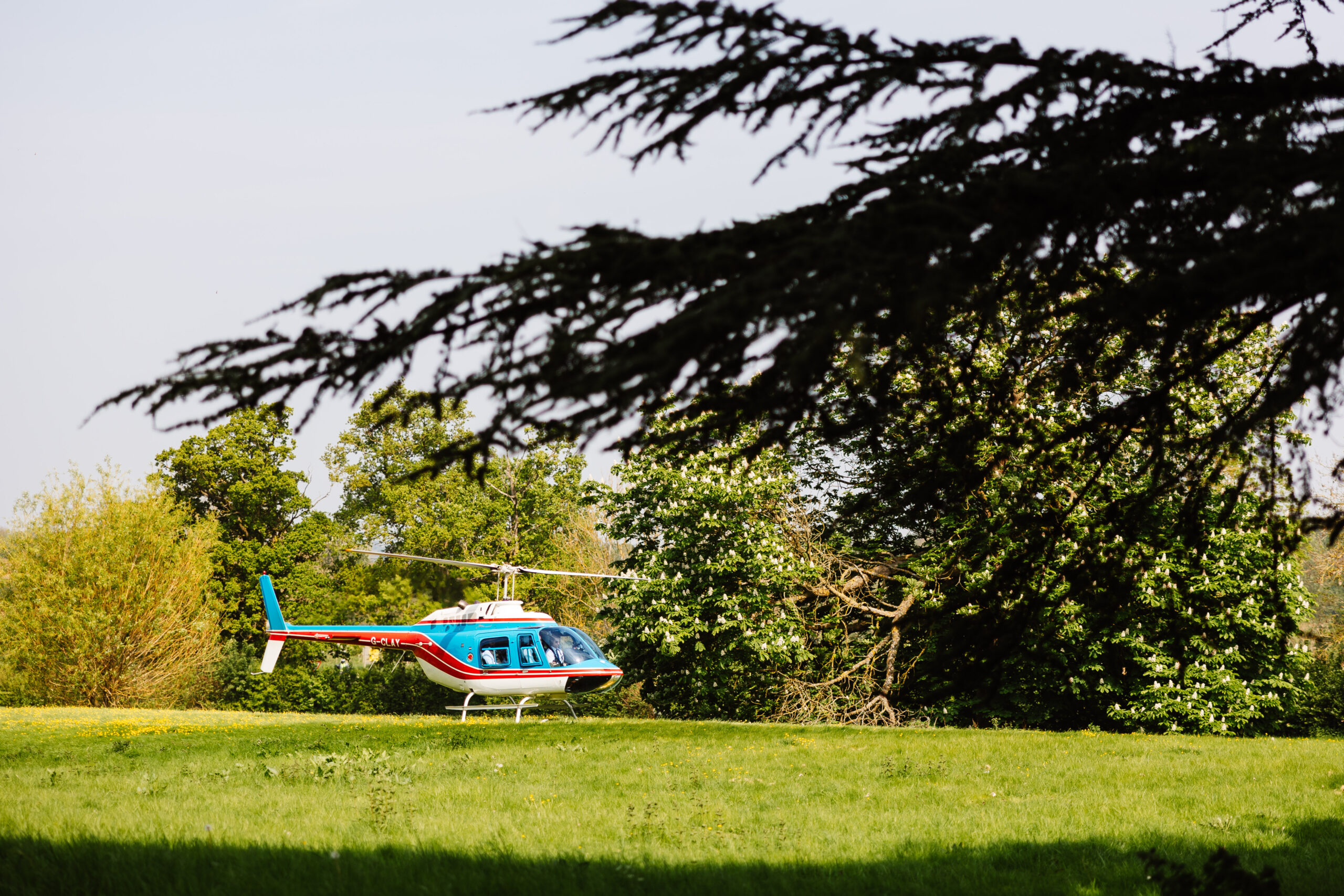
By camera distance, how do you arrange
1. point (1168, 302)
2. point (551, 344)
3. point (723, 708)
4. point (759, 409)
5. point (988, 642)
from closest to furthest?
point (551, 344)
point (1168, 302)
point (759, 409)
point (988, 642)
point (723, 708)

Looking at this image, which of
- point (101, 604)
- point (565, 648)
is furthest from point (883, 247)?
point (101, 604)

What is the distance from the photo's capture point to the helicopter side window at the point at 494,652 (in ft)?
65.7

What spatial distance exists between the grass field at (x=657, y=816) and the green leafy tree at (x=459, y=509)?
22112 millimetres

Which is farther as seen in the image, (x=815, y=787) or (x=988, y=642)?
(x=815, y=787)

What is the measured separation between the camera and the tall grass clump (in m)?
27.5

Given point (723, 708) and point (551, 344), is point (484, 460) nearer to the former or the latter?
point (551, 344)

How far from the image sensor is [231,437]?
120 feet

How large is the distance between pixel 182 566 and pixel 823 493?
59.0 ft

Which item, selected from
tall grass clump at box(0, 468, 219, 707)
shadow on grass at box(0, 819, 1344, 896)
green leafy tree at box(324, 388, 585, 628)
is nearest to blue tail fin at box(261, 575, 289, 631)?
tall grass clump at box(0, 468, 219, 707)

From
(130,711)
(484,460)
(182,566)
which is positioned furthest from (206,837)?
(182,566)

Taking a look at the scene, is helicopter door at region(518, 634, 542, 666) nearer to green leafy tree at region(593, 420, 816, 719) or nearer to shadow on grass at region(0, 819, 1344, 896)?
green leafy tree at region(593, 420, 816, 719)

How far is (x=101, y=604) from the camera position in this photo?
90.3 feet

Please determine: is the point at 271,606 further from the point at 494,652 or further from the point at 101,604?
the point at 494,652

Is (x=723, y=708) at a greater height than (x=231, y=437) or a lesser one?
lesser
